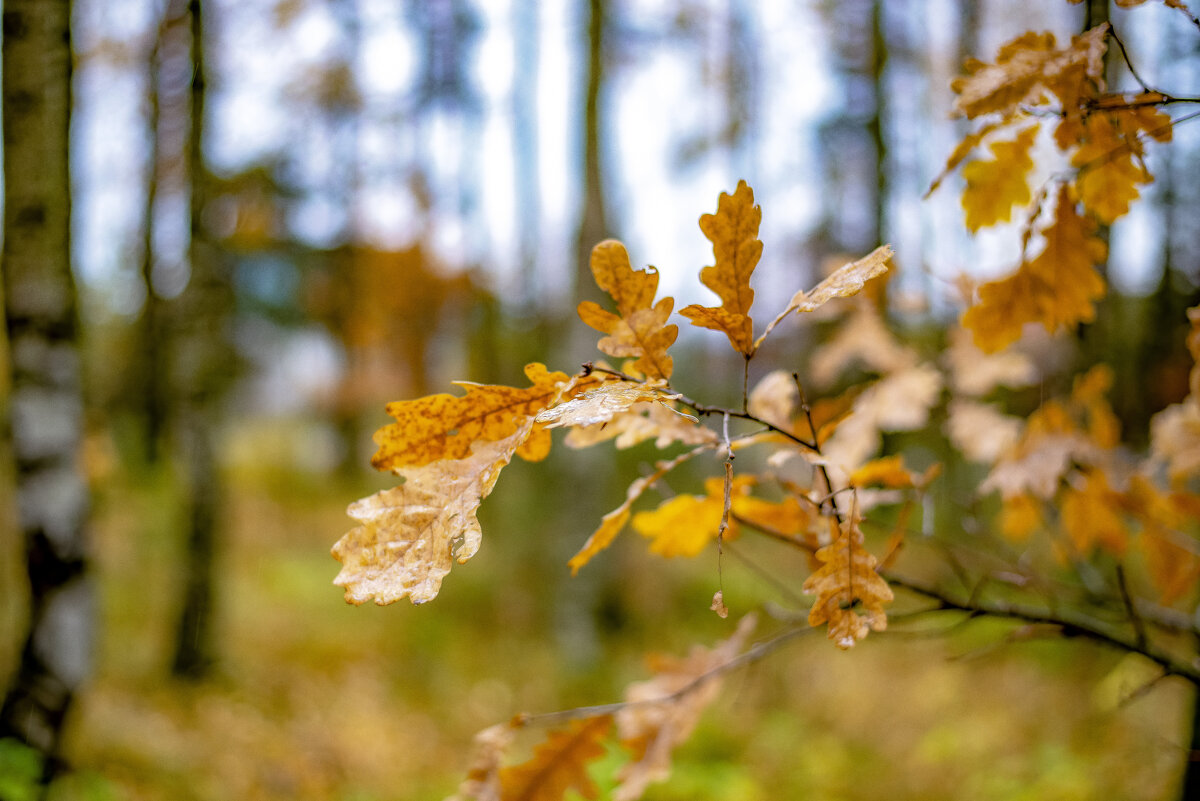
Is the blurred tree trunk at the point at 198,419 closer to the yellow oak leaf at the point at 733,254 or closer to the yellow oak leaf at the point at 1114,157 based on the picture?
the yellow oak leaf at the point at 733,254

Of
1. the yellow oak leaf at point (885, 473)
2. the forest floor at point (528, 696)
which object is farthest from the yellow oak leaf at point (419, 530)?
the forest floor at point (528, 696)

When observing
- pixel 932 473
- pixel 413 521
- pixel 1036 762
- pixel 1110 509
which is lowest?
pixel 1036 762

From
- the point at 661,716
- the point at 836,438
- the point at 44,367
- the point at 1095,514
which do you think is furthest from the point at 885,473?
the point at 44,367

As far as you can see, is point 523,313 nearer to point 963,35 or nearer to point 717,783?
point 963,35

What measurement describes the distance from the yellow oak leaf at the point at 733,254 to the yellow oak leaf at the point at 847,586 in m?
0.22

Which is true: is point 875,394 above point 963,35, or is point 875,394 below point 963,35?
below

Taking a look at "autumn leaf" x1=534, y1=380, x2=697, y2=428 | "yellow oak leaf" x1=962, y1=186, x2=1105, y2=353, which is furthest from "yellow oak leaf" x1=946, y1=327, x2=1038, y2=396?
"autumn leaf" x1=534, y1=380, x2=697, y2=428

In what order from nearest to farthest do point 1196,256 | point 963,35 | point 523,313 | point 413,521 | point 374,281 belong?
point 413,521, point 963,35, point 1196,256, point 374,281, point 523,313

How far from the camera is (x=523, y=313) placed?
49.2ft

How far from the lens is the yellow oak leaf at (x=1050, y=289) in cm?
87

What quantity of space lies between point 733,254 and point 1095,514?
104 centimetres

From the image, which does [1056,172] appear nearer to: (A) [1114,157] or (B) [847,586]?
(A) [1114,157]

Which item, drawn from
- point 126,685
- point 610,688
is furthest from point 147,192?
point 610,688

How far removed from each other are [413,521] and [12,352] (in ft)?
7.37
